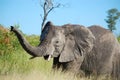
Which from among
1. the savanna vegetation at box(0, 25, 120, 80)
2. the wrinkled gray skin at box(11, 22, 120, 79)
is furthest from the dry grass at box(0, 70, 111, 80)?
the wrinkled gray skin at box(11, 22, 120, 79)

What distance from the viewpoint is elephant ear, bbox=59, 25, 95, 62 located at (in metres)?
10.4

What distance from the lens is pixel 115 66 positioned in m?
11.0

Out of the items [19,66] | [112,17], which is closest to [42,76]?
[19,66]

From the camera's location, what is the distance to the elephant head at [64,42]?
379 inches

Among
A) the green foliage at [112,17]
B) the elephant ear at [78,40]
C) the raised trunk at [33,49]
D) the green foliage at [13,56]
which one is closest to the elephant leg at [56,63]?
the elephant ear at [78,40]

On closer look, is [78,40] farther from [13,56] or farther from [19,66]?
[13,56]

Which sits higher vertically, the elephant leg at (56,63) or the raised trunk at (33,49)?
the raised trunk at (33,49)

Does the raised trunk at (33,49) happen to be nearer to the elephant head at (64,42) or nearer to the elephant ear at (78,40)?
the elephant head at (64,42)

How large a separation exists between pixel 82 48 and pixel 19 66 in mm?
2091

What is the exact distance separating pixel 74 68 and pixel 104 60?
1011 mm

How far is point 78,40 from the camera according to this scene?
10.5 m

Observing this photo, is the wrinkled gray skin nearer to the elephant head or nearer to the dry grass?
the elephant head

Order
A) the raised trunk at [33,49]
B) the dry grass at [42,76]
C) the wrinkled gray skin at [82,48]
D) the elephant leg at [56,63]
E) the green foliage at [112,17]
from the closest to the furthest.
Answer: the dry grass at [42,76], the raised trunk at [33,49], the wrinkled gray skin at [82,48], the elephant leg at [56,63], the green foliage at [112,17]

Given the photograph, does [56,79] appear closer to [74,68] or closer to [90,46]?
[74,68]
